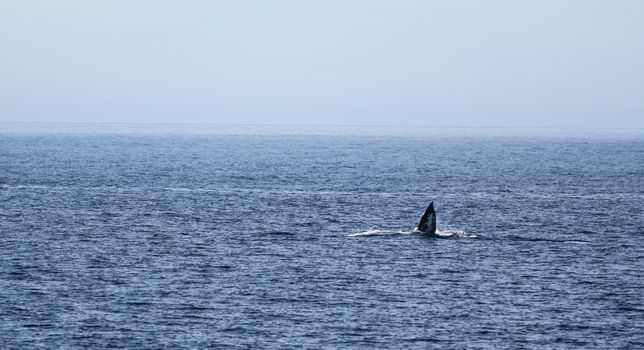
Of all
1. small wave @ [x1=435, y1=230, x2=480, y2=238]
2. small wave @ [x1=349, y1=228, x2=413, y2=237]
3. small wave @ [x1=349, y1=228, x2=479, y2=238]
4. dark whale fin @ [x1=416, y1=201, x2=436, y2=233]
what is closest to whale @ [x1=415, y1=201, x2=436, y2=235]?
dark whale fin @ [x1=416, y1=201, x2=436, y2=233]

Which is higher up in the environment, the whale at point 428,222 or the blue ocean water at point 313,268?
the whale at point 428,222

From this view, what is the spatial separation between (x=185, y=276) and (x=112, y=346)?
564 inches

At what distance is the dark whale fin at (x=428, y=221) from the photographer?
70.0 metres

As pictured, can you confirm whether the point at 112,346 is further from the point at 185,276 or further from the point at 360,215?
the point at 360,215

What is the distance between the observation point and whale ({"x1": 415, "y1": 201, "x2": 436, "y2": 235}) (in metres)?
70.0

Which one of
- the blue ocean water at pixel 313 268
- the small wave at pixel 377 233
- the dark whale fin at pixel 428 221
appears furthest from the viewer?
the small wave at pixel 377 233

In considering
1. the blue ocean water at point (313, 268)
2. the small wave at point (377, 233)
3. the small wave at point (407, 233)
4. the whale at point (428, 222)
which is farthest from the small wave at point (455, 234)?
the small wave at point (377, 233)

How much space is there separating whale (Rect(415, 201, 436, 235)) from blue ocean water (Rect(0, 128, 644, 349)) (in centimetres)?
102

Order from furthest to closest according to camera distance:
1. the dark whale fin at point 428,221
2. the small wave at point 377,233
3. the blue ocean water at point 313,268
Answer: the small wave at point 377,233, the dark whale fin at point 428,221, the blue ocean water at point 313,268

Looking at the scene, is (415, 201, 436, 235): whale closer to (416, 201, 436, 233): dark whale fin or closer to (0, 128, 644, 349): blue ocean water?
(416, 201, 436, 233): dark whale fin

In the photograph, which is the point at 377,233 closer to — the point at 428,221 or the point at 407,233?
the point at 407,233

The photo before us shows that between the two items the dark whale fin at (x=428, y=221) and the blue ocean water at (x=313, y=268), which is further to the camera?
the dark whale fin at (x=428, y=221)

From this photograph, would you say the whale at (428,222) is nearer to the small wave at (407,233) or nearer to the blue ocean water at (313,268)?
the small wave at (407,233)

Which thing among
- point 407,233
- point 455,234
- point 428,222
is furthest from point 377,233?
point 455,234
